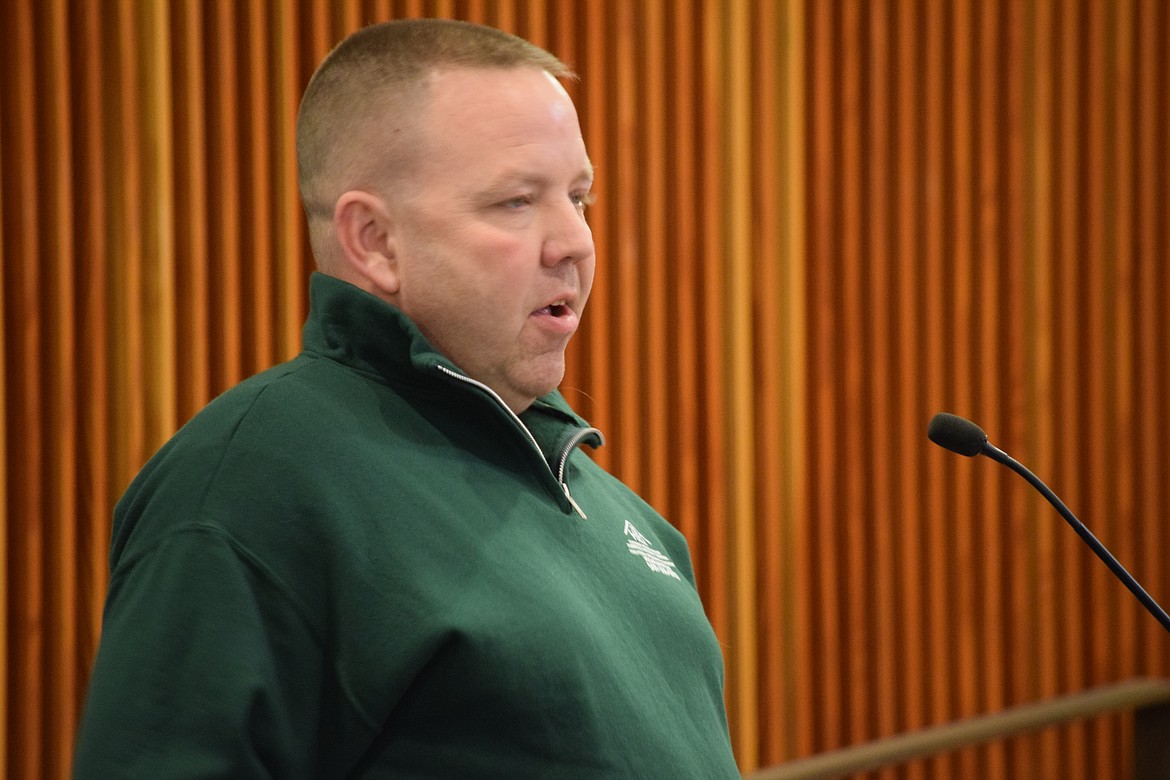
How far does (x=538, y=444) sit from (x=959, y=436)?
0.50 meters

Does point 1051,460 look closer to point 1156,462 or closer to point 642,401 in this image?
point 1156,462

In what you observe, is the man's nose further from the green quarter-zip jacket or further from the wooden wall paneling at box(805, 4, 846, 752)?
the wooden wall paneling at box(805, 4, 846, 752)

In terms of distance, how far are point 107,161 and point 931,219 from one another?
6.16 feet

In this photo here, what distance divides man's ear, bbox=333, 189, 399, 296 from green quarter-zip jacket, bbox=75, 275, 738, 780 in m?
0.05

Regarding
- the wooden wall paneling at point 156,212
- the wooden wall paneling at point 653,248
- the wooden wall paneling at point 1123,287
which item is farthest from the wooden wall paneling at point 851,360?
the wooden wall paneling at point 156,212

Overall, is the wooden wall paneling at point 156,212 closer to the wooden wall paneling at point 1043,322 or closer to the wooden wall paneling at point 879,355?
the wooden wall paneling at point 879,355

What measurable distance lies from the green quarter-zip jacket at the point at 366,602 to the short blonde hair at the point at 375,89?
0.13m

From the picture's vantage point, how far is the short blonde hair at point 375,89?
1.22 m

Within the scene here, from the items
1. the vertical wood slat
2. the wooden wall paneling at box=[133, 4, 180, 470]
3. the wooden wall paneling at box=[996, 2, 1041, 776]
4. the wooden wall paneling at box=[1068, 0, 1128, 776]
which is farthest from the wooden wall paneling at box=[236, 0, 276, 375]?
the wooden wall paneling at box=[1068, 0, 1128, 776]

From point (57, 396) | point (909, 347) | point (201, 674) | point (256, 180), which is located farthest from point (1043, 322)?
point (201, 674)

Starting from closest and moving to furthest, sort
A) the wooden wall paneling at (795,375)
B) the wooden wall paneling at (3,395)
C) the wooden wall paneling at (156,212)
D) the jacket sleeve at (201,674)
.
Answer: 1. the jacket sleeve at (201,674)
2. the wooden wall paneling at (3,395)
3. the wooden wall paneling at (156,212)
4. the wooden wall paneling at (795,375)

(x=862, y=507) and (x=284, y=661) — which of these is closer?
(x=284, y=661)

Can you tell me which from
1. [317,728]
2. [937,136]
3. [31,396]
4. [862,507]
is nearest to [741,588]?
[862,507]

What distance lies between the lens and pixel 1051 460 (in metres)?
3.09
